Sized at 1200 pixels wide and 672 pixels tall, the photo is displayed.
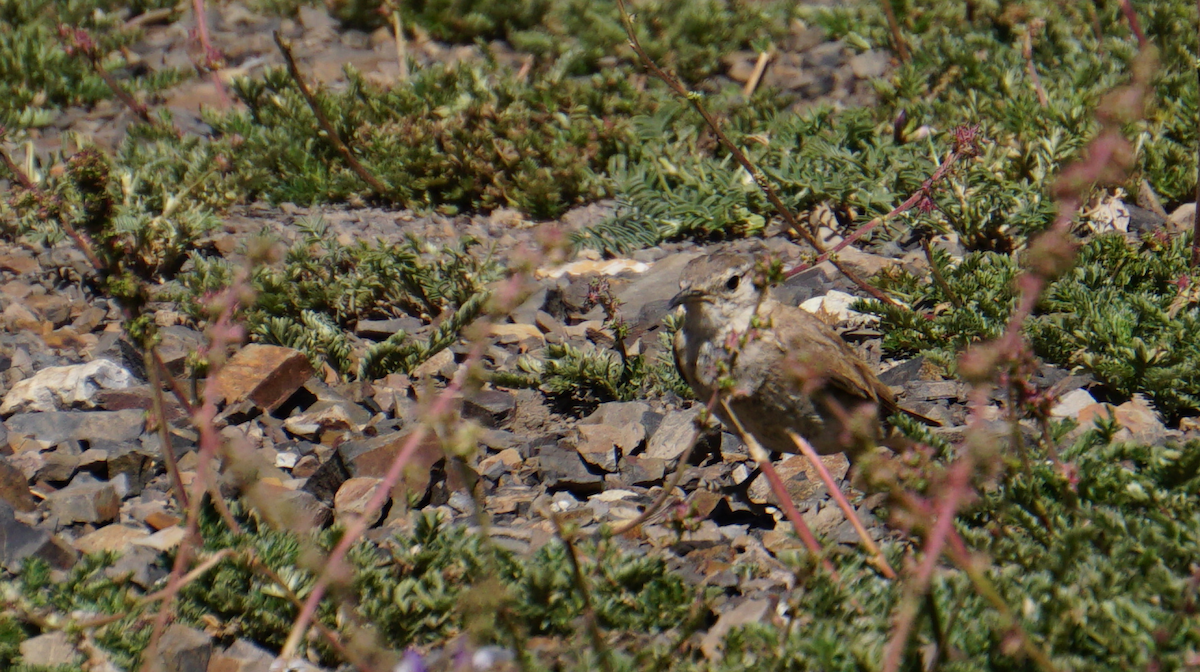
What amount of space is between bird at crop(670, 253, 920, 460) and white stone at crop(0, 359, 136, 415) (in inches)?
114

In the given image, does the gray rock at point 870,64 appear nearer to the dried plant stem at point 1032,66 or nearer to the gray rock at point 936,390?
the dried plant stem at point 1032,66

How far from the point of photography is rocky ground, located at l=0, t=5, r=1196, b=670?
4.48 meters

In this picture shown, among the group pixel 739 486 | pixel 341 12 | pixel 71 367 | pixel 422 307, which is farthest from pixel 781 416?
pixel 341 12

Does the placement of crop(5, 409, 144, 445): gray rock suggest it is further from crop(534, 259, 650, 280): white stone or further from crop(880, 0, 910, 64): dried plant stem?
crop(880, 0, 910, 64): dried plant stem

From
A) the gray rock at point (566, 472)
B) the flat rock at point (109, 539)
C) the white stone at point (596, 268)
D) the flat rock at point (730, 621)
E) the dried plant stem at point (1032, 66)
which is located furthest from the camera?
the dried plant stem at point (1032, 66)

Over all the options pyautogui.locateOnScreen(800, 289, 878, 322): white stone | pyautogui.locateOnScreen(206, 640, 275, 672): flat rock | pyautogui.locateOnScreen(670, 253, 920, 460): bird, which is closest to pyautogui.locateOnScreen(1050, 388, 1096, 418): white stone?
pyautogui.locateOnScreen(670, 253, 920, 460): bird

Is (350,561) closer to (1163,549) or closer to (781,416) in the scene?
(781,416)

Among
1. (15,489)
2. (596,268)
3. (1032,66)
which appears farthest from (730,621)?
(1032,66)

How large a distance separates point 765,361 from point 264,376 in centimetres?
252

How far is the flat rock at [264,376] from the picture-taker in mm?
5684

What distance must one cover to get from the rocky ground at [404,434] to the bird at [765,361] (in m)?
0.28

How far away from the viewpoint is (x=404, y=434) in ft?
17.0

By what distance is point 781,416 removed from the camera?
5145 millimetres

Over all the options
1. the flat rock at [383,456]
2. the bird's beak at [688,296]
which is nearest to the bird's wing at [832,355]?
the bird's beak at [688,296]
